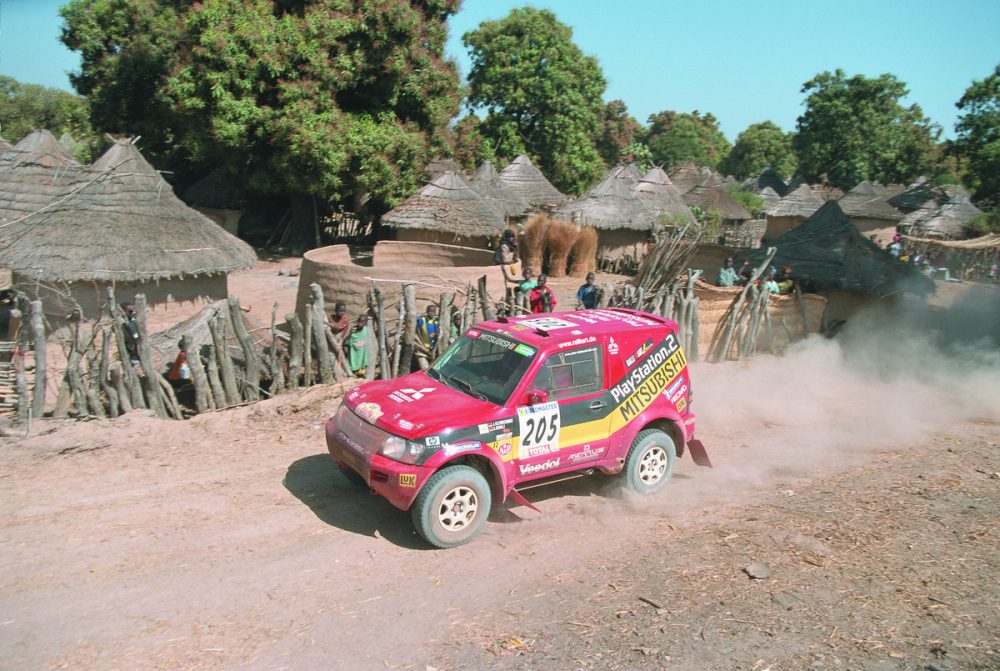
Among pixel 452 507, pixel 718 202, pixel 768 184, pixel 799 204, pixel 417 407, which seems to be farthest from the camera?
pixel 768 184

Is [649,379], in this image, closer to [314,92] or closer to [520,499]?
[520,499]

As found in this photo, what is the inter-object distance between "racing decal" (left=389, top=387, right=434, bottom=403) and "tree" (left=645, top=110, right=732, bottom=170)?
181 ft

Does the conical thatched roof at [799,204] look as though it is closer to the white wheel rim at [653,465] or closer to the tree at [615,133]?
the tree at [615,133]

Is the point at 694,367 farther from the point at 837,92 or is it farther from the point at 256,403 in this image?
the point at 837,92

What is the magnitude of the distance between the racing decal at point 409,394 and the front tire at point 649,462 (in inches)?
85.8

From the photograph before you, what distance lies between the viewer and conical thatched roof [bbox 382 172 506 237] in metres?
24.9

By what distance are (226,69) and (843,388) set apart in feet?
66.6

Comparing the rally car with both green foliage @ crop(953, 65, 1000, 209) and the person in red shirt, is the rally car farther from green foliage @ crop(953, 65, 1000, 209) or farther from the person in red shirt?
green foliage @ crop(953, 65, 1000, 209)

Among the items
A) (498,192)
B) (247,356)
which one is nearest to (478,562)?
(247,356)

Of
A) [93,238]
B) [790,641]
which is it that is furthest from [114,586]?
[93,238]

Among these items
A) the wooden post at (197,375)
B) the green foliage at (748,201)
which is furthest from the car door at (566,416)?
the green foliage at (748,201)

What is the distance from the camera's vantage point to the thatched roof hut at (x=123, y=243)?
14.8 m

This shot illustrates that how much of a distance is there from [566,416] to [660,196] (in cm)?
2543

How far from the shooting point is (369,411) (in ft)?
22.4
